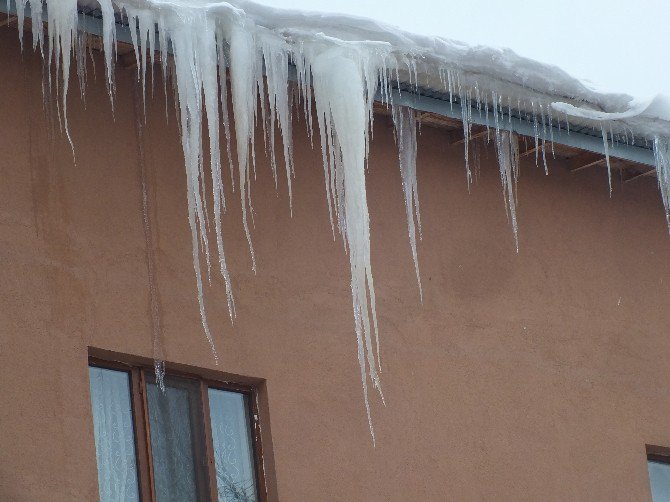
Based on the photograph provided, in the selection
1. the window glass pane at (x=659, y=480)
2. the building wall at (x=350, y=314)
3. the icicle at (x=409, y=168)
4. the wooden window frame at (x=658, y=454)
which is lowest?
the window glass pane at (x=659, y=480)

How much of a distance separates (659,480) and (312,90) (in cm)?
265

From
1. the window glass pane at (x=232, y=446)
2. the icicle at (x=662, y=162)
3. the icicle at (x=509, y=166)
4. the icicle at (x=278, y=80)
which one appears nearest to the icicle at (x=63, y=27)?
the icicle at (x=278, y=80)

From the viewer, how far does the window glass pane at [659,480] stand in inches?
323

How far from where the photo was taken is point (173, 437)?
6.65 m

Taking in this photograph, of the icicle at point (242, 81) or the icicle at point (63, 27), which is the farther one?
the icicle at point (242, 81)

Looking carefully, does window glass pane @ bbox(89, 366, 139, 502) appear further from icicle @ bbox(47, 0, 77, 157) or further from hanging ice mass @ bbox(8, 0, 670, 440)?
icicle @ bbox(47, 0, 77, 157)

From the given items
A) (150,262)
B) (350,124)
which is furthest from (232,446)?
(350,124)

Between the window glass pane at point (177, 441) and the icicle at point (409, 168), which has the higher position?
the icicle at point (409, 168)

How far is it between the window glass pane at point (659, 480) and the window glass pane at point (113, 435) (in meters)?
2.89

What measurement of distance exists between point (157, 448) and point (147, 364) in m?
0.34

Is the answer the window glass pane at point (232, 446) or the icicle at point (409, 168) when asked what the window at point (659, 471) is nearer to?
the icicle at point (409, 168)

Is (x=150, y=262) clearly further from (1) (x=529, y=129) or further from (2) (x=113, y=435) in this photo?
(1) (x=529, y=129)

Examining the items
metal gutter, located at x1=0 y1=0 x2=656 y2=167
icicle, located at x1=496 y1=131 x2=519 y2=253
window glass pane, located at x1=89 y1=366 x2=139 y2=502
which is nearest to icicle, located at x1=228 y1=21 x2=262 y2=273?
metal gutter, located at x1=0 y1=0 x2=656 y2=167

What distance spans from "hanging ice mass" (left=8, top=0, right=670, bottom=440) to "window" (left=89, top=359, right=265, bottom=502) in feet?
1.03
